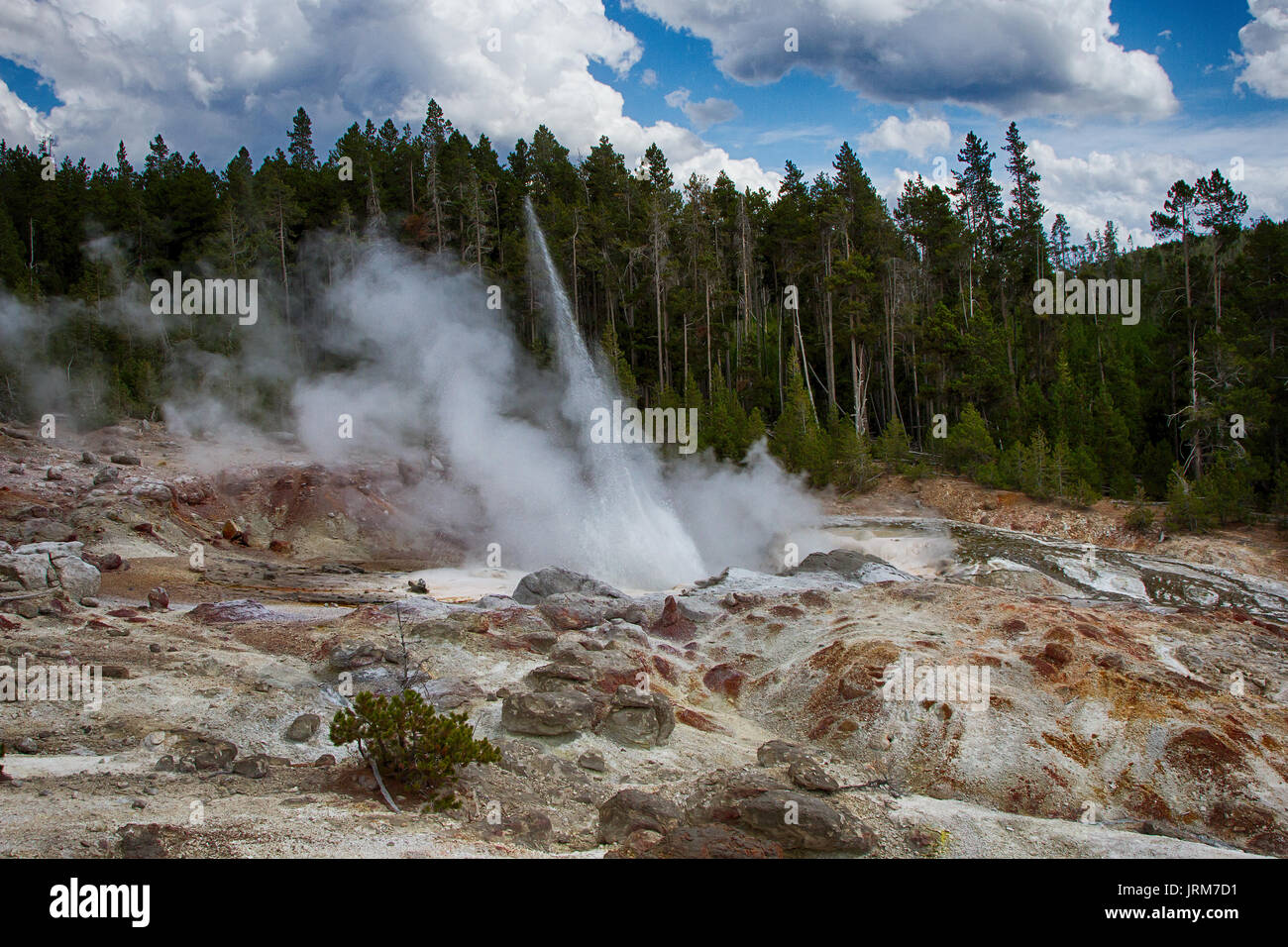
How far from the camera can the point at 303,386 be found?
32438mm

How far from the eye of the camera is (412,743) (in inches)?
294

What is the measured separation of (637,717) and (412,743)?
2.91 meters

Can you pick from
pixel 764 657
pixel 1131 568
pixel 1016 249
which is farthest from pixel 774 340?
pixel 764 657

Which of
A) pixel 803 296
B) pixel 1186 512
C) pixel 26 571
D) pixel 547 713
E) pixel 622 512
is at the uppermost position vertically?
pixel 803 296

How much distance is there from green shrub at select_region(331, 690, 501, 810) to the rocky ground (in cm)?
29

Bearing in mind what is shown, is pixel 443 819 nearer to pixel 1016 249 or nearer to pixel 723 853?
pixel 723 853

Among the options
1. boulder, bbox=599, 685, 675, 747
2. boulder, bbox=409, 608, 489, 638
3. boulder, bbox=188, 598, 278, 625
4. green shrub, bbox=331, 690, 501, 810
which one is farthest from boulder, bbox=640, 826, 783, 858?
boulder, bbox=188, 598, 278, 625

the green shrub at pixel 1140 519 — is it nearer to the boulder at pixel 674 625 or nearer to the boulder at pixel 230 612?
the boulder at pixel 674 625

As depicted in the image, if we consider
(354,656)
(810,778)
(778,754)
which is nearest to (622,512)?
(354,656)

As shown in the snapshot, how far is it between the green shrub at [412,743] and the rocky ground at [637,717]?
29 centimetres

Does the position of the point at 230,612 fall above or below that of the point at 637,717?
above

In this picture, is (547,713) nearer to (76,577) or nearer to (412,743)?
(412,743)

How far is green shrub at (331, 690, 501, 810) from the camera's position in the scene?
7270mm

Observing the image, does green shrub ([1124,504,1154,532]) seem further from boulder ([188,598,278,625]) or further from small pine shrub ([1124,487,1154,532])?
boulder ([188,598,278,625])
